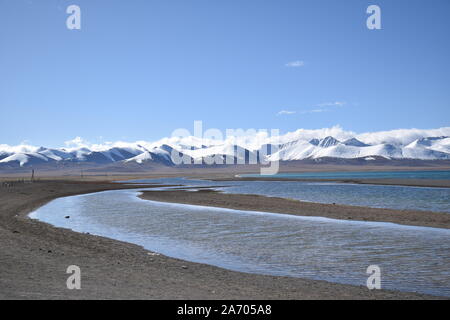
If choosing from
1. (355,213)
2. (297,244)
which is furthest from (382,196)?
(297,244)

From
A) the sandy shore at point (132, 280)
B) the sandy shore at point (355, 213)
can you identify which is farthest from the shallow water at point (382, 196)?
the sandy shore at point (132, 280)

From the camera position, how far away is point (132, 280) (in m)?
11.2

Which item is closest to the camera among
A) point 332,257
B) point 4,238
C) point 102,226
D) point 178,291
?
point 178,291

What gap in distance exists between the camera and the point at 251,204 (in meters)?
38.3

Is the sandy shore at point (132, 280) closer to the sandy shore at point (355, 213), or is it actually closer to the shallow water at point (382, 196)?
the sandy shore at point (355, 213)

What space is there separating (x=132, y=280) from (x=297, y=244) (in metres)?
9.33

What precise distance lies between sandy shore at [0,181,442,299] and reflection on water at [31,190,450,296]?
1.20 m

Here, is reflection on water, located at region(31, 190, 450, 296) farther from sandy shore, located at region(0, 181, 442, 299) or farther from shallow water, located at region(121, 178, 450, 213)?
shallow water, located at region(121, 178, 450, 213)

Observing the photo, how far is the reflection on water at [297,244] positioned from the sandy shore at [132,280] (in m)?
1.20

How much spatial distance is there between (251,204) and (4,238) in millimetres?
23831

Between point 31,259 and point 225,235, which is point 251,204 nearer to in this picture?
point 225,235

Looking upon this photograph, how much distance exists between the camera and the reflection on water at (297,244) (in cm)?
1330
